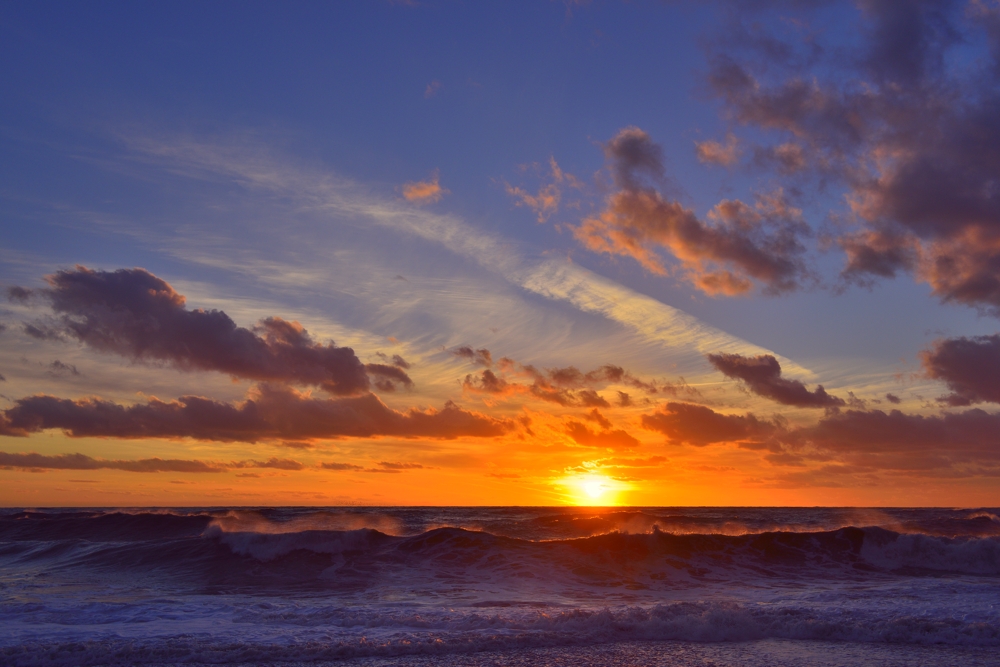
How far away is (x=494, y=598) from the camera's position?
18.1 metres

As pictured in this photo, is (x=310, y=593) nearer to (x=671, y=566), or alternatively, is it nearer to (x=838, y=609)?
(x=671, y=566)

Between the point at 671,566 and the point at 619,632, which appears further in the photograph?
the point at 671,566

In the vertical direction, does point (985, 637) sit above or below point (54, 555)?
above

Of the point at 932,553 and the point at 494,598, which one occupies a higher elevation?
the point at 932,553

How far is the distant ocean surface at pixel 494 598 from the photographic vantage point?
38.8ft

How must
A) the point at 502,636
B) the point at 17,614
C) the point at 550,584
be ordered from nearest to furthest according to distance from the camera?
the point at 502,636, the point at 17,614, the point at 550,584

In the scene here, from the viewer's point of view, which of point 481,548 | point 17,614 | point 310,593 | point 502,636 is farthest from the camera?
point 481,548

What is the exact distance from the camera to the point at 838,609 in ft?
50.5

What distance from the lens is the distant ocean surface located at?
11820 millimetres

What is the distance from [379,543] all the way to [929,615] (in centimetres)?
1991

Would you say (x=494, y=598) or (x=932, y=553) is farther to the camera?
(x=932, y=553)

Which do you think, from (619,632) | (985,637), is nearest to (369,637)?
(619,632)

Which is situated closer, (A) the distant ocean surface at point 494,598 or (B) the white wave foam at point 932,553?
(A) the distant ocean surface at point 494,598

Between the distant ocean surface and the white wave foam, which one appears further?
the white wave foam
